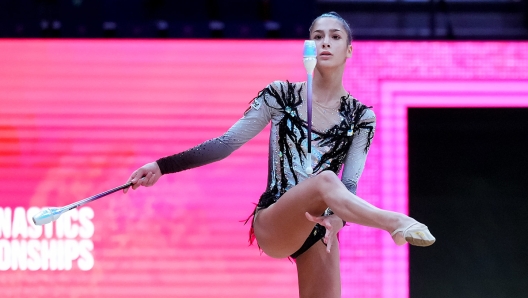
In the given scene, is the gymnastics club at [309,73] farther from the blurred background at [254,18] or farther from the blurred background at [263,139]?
the blurred background at [254,18]

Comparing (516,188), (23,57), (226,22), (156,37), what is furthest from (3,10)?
(516,188)

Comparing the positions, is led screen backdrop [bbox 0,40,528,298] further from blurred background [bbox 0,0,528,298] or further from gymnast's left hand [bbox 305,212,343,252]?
gymnast's left hand [bbox 305,212,343,252]

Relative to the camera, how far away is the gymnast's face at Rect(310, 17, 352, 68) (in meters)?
2.83

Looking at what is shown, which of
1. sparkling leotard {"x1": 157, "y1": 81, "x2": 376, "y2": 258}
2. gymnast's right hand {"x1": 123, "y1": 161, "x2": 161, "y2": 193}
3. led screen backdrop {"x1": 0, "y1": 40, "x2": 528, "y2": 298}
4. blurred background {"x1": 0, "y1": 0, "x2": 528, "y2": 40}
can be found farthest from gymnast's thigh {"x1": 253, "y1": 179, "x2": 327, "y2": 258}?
blurred background {"x1": 0, "y1": 0, "x2": 528, "y2": 40}

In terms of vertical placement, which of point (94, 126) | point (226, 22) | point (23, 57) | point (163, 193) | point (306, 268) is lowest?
point (306, 268)

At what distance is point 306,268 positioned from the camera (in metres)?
2.84

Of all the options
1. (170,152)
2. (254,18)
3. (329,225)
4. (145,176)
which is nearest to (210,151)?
(145,176)

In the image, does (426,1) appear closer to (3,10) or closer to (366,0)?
(366,0)

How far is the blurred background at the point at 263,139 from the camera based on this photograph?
4262 millimetres

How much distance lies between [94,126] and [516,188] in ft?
8.04

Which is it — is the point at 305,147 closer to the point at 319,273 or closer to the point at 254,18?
the point at 319,273

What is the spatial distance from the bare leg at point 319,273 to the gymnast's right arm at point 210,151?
0.48 meters

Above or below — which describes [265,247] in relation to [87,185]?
below

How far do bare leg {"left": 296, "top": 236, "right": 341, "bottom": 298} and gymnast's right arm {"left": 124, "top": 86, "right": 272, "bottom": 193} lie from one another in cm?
48
